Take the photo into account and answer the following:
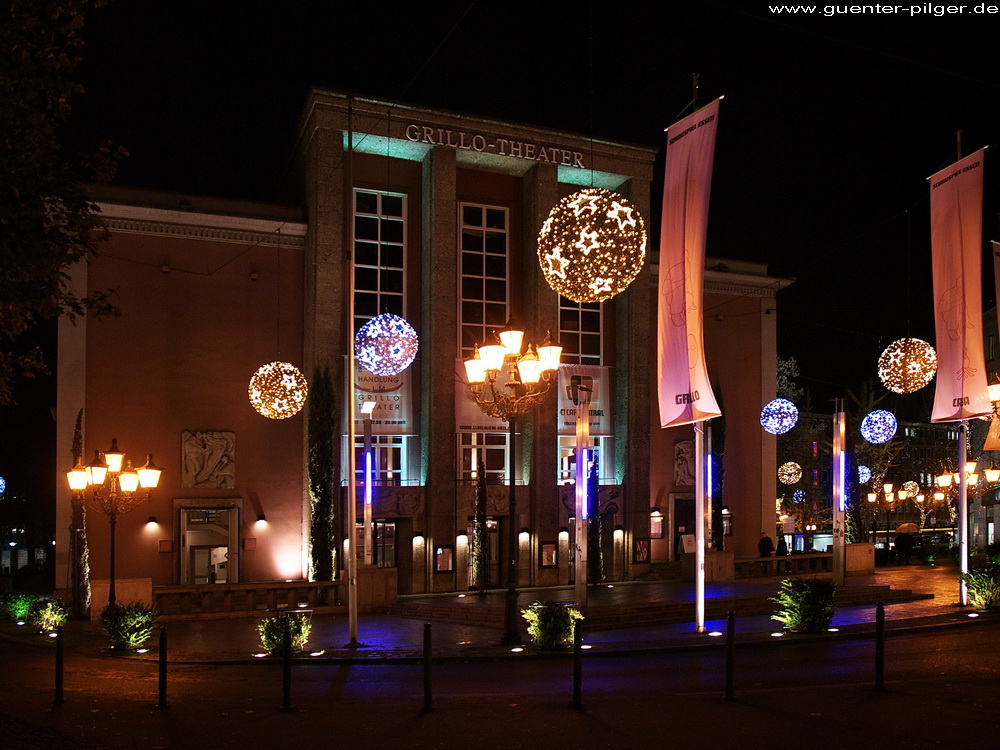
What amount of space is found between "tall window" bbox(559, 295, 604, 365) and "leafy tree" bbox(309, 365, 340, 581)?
927cm

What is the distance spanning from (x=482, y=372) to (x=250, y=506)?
15513 millimetres

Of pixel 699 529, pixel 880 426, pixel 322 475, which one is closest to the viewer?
pixel 699 529

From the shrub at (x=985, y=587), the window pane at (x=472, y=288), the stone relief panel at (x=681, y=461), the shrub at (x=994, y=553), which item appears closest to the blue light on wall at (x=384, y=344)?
the window pane at (x=472, y=288)

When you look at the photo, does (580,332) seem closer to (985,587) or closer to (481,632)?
(481,632)

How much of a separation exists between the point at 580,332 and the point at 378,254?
321 inches

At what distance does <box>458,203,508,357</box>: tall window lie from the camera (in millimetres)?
32594

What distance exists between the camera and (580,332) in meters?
34.4

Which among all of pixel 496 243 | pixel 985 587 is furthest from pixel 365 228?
pixel 985 587

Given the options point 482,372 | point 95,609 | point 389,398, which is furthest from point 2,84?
point 389,398

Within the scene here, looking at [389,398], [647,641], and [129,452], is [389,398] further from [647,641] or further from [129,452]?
[647,641]

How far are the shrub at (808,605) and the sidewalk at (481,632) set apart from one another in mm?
361

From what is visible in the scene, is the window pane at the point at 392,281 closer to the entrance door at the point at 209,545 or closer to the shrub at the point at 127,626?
the entrance door at the point at 209,545

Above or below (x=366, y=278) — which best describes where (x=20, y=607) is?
below

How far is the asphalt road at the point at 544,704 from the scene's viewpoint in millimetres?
9445
